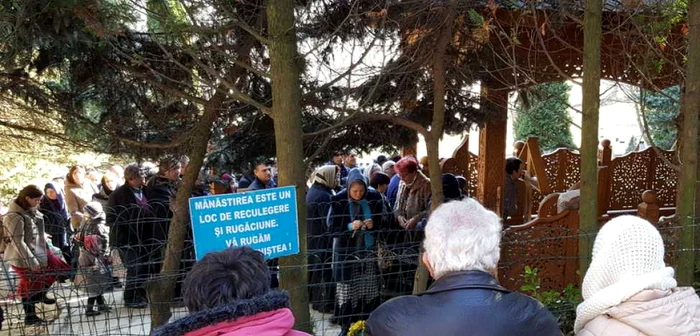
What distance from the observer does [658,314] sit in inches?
85.0

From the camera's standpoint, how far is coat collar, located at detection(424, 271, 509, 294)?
1948 millimetres

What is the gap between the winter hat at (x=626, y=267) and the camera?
2162 millimetres

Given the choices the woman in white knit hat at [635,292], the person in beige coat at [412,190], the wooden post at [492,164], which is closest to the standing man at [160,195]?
the person in beige coat at [412,190]

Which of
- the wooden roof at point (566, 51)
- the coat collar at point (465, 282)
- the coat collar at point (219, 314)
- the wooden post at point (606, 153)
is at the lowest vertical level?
the coat collar at point (219, 314)

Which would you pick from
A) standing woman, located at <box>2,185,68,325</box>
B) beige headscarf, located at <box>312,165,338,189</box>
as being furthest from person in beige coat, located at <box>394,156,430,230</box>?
standing woman, located at <box>2,185,68,325</box>

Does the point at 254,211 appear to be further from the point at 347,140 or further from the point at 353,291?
the point at 347,140

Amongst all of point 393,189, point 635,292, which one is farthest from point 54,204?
point 635,292

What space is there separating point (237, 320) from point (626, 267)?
1.28 meters

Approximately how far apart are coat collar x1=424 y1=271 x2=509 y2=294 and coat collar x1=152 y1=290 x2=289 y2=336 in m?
0.51

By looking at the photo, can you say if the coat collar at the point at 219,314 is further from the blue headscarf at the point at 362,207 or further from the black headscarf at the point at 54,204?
the black headscarf at the point at 54,204

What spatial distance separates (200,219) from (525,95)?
12.7 ft

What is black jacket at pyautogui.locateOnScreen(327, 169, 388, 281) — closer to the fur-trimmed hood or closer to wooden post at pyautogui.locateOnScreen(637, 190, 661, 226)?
wooden post at pyautogui.locateOnScreen(637, 190, 661, 226)

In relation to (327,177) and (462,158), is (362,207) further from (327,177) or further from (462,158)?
(462,158)

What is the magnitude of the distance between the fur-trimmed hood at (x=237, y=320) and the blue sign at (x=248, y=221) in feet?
3.73
